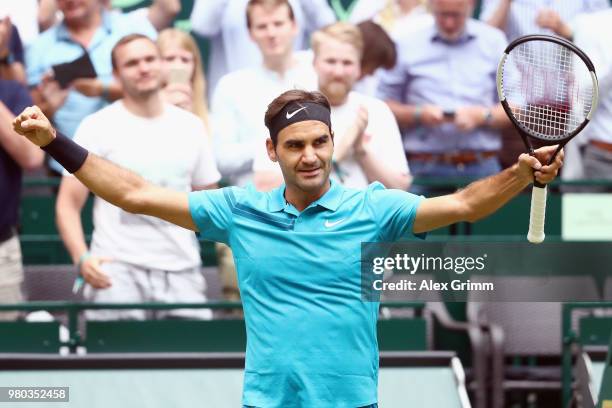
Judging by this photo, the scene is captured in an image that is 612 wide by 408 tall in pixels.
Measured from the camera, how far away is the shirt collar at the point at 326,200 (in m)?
4.36

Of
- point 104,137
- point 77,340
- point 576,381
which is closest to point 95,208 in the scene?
point 104,137

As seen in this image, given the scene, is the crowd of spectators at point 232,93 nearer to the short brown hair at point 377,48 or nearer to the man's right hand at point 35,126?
the short brown hair at point 377,48

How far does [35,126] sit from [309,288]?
1.10 meters

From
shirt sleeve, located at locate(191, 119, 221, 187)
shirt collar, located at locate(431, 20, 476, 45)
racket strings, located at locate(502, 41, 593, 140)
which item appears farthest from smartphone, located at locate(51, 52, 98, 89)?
racket strings, located at locate(502, 41, 593, 140)

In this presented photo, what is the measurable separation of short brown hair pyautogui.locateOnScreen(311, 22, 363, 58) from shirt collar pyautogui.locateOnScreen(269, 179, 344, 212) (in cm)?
313

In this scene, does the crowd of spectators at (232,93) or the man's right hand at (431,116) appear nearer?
the crowd of spectators at (232,93)

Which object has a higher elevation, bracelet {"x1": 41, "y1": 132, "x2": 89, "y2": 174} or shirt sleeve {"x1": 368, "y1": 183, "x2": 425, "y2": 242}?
bracelet {"x1": 41, "y1": 132, "x2": 89, "y2": 174}

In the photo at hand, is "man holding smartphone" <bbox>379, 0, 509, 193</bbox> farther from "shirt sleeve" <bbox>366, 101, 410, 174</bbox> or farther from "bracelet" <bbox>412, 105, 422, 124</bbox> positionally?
"shirt sleeve" <bbox>366, 101, 410, 174</bbox>

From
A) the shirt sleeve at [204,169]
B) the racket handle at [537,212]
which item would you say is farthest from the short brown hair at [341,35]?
the racket handle at [537,212]

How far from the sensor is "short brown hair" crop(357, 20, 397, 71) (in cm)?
777

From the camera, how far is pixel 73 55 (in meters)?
7.79

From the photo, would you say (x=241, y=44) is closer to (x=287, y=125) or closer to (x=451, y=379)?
(x=451, y=379)

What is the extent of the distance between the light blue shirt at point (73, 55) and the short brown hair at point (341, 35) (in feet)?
3.51

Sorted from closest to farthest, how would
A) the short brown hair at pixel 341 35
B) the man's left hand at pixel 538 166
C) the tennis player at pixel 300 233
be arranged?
the man's left hand at pixel 538 166 < the tennis player at pixel 300 233 < the short brown hair at pixel 341 35
